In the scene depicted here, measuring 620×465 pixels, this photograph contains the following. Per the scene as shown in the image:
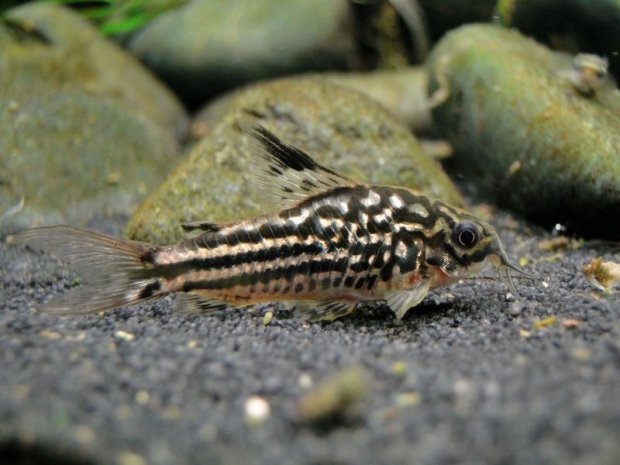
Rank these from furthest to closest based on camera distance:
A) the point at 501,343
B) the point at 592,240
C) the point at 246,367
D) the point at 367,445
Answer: the point at 592,240
the point at 501,343
the point at 246,367
the point at 367,445

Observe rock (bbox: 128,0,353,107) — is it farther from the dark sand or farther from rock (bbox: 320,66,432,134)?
the dark sand

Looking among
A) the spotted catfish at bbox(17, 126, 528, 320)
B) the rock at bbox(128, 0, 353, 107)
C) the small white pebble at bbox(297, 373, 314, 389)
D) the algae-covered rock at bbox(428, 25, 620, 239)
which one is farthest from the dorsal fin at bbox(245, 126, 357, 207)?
the rock at bbox(128, 0, 353, 107)

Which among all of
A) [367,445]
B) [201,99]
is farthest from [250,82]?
[367,445]

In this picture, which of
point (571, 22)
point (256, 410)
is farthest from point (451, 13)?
point (256, 410)

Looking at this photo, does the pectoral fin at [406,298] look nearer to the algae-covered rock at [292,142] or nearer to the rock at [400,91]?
the algae-covered rock at [292,142]

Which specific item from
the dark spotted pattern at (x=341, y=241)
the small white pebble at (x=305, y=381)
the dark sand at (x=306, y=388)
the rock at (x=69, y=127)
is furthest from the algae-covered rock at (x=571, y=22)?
the small white pebble at (x=305, y=381)

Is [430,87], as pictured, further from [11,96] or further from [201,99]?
[11,96]

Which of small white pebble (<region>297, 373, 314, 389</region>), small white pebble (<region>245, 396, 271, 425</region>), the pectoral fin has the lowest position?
the pectoral fin
